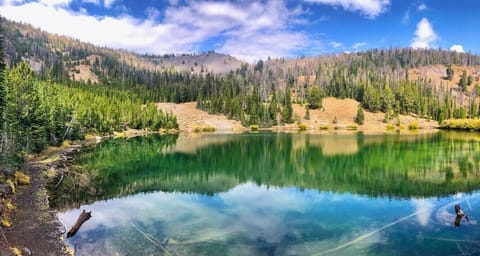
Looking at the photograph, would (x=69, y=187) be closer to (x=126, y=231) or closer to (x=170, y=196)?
(x=170, y=196)

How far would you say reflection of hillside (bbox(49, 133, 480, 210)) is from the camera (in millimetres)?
40688

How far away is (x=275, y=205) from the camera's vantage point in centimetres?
3409

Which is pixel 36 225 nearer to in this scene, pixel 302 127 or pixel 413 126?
pixel 302 127

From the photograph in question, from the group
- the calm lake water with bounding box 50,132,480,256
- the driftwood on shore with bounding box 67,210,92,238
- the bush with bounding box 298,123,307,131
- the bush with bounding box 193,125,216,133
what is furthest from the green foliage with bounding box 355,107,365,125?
the driftwood on shore with bounding box 67,210,92,238

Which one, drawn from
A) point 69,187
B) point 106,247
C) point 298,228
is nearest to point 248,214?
point 298,228

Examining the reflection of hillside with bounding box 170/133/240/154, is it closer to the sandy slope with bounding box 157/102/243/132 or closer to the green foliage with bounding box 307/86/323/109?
the sandy slope with bounding box 157/102/243/132

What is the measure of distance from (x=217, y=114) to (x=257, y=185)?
130602 millimetres

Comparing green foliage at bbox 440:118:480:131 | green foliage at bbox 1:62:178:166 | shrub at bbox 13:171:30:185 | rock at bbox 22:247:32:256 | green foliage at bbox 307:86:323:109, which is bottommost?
rock at bbox 22:247:32:256

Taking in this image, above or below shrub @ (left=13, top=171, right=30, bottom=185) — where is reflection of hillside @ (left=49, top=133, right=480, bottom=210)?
below

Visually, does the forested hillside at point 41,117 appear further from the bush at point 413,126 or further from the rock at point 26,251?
the bush at point 413,126

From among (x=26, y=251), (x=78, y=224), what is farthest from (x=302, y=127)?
(x=26, y=251)

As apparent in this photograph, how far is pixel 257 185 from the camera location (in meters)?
45.0

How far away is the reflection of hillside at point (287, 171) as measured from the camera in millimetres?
40688

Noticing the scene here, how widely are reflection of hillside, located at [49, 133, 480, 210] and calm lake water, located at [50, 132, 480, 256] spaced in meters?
0.13
